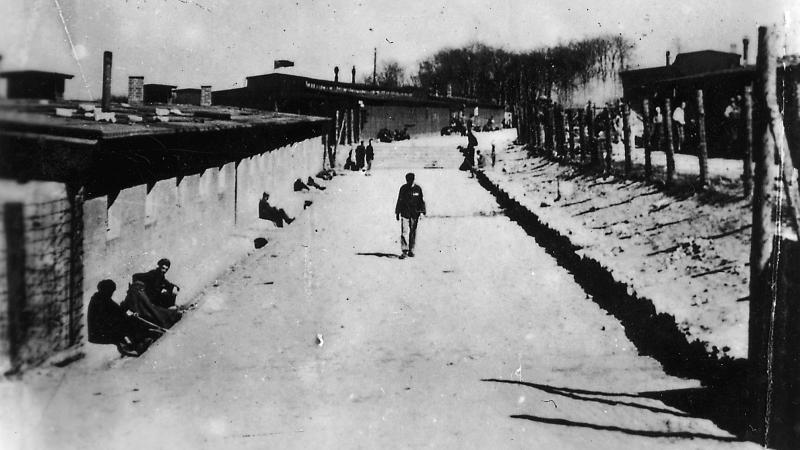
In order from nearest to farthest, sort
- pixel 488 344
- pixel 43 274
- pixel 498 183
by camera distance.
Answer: pixel 43 274, pixel 488 344, pixel 498 183

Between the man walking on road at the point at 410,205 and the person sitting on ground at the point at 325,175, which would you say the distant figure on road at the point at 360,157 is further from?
the man walking on road at the point at 410,205

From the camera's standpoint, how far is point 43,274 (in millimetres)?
6742

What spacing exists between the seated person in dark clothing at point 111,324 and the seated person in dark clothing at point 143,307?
0.16 m

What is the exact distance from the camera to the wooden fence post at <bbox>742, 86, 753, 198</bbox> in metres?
11.3

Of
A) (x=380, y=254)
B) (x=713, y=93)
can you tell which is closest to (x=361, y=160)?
(x=713, y=93)

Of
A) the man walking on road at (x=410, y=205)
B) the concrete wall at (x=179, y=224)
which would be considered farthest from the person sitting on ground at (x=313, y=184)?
the man walking on road at (x=410, y=205)

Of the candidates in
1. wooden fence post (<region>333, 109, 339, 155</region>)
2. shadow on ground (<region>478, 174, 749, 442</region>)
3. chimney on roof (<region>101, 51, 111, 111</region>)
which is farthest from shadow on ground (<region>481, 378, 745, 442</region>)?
wooden fence post (<region>333, 109, 339, 155</region>)

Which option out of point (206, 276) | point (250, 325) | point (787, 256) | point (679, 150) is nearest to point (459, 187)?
point (679, 150)

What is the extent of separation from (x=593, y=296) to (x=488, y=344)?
2870 mm

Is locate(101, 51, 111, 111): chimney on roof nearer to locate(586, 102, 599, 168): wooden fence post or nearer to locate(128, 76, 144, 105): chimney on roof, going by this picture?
locate(128, 76, 144, 105): chimney on roof

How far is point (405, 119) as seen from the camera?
4416 centimetres

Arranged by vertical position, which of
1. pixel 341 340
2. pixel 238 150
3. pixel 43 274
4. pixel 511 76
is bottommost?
pixel 341 340

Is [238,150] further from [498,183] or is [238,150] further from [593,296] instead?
[498,183]

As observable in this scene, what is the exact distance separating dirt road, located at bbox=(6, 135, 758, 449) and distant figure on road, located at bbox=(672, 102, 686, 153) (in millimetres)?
12159
